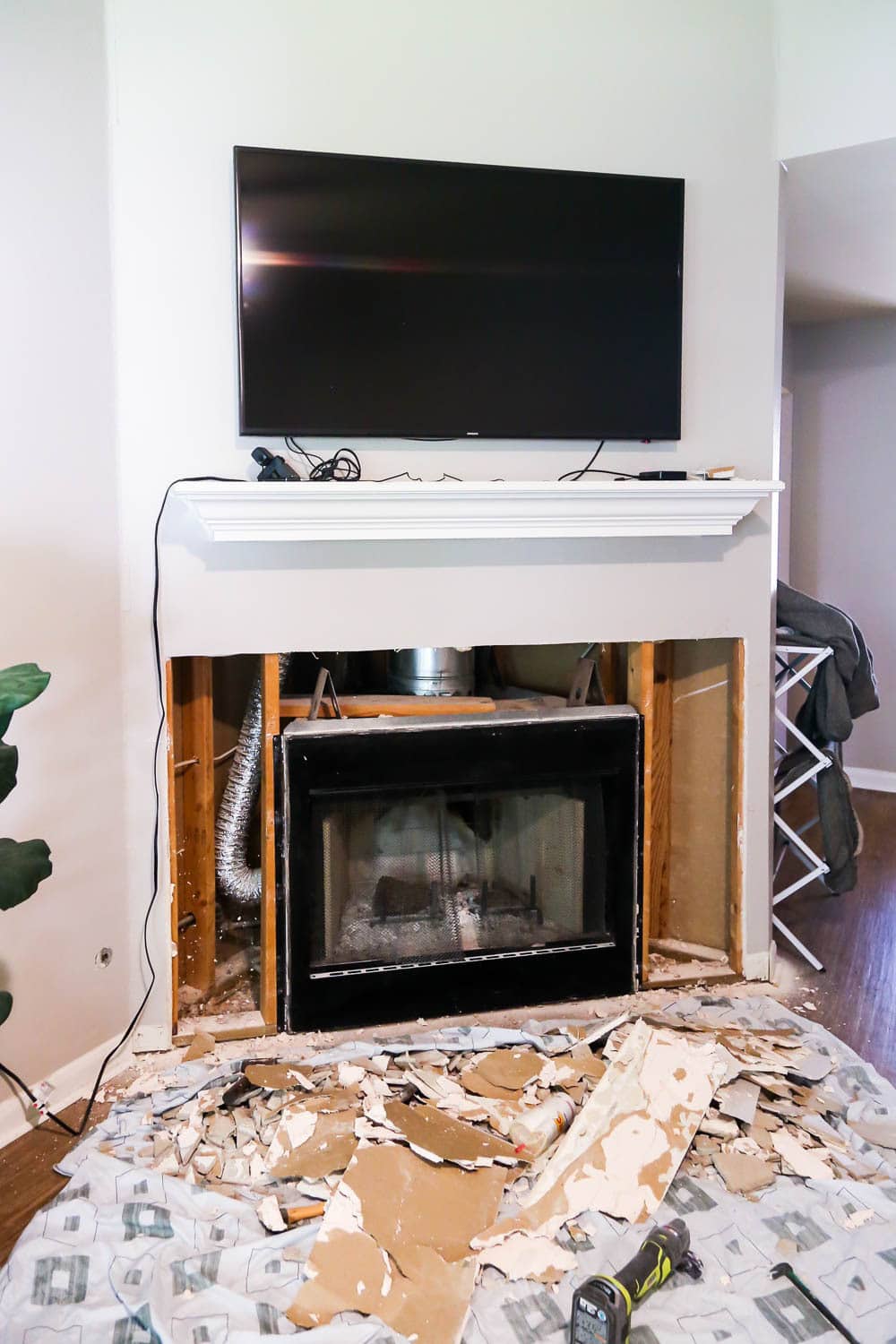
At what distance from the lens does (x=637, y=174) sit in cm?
241

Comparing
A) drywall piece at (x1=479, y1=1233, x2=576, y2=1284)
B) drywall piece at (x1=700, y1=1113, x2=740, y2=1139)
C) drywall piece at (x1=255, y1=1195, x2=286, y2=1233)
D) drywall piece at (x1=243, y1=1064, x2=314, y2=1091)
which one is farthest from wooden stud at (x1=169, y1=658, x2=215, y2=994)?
drywall piece at (x1=700, y1=1113, x2=740, y2=1139)

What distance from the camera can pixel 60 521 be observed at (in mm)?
2049

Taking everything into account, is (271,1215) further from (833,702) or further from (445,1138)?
(833,702)

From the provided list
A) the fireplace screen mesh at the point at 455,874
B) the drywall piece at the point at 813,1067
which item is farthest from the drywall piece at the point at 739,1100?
the fireplace screen mesh at the point at 455,874

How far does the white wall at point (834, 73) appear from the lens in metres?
2.44

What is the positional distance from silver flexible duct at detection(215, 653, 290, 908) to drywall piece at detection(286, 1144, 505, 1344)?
32.7 inches

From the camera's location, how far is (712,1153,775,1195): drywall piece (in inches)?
71.2

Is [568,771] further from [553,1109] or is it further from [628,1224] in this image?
[628,1224]

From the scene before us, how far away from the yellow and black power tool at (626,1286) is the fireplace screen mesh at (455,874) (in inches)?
37.4

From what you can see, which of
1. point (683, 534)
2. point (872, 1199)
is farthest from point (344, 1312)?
point (683, 534)

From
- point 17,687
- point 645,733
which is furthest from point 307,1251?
point 645,733

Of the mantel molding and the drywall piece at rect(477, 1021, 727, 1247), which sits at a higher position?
the mantel molding

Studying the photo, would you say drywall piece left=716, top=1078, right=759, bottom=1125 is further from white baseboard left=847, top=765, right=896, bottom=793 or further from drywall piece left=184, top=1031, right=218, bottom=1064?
white baseboard left=847, top=765, right=896, bottom=793

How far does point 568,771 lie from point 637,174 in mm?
1486
